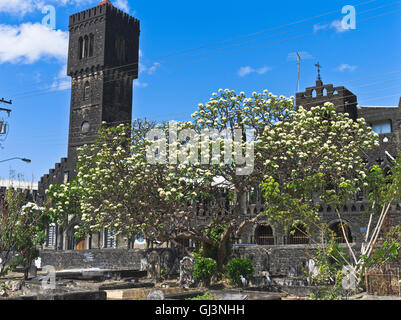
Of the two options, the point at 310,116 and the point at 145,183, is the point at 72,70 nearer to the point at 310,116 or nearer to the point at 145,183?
the point at 145,183

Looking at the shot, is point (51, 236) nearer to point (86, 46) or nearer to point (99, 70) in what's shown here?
point (99, 70)

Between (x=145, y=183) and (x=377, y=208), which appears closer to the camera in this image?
(x=377, y=208)

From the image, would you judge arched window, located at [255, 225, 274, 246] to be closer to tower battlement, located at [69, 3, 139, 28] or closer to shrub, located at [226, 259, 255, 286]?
shrub, located at [226, 259, 255, 286]

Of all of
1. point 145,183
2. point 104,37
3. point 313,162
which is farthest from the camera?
point 104,37

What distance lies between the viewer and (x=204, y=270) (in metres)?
21.2

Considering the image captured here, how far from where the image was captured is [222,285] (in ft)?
71.1

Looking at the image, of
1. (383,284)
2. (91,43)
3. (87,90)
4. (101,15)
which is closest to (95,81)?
(87,90)

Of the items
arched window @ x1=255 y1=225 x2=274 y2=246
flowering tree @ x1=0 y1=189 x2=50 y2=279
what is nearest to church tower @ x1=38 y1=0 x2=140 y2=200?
arched window @ x1=255 y1=225 x2=274 y2=246

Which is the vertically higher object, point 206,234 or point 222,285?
point 206,234

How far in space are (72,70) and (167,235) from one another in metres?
37.0

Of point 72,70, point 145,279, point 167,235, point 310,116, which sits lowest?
point 145,279
